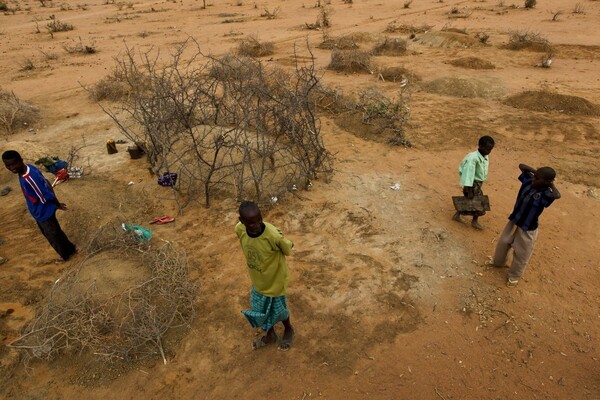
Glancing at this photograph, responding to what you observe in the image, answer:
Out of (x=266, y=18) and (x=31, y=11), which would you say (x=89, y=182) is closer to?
(x=266, y=18)

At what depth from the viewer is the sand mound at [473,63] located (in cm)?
946

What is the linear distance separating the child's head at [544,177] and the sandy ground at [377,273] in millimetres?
966

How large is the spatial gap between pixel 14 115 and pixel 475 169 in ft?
27.0

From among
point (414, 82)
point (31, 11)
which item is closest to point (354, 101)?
point (414, 82)

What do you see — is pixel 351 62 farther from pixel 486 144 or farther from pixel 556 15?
pixel 556 15

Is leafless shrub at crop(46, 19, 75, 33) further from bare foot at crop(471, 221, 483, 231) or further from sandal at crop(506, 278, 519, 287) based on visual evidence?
sandal at crop(506, 278, 519, 287)

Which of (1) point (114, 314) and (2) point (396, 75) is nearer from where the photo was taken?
(1) point (114, 314)

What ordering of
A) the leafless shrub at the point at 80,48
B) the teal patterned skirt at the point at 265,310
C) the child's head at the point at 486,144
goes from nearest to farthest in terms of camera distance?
1. the teal patterned skirt at the point at 265,310
2. the child's head at the point at 486,144
3. the leafless shrub at the point at 80,48

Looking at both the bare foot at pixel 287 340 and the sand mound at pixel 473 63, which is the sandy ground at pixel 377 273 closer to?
the bare foot at pixel 287 340

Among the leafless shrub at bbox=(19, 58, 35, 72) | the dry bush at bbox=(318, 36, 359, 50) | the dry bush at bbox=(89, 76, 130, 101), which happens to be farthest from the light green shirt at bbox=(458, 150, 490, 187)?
the leafless shrub at bbox=(19, 58, 35, 72)

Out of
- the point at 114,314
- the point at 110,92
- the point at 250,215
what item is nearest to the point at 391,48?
the point at 110,92

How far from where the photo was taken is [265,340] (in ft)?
9.50

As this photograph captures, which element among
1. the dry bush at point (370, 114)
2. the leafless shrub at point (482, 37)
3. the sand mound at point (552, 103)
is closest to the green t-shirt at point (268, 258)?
the dry bush at point (370, 114)

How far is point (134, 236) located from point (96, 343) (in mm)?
1200
